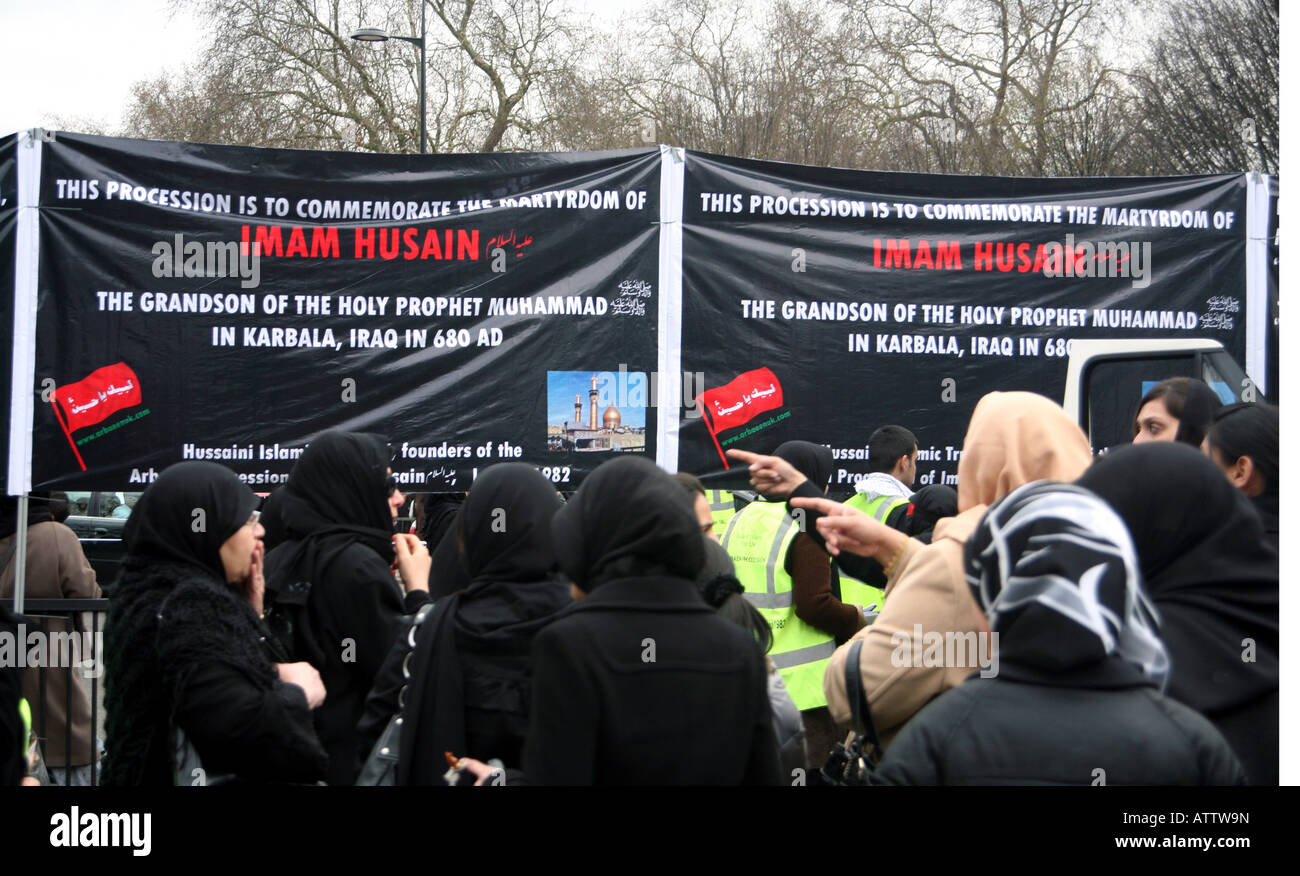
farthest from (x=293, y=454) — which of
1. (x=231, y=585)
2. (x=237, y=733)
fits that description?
(x=237, y=733)

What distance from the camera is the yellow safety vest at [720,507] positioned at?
560 cm

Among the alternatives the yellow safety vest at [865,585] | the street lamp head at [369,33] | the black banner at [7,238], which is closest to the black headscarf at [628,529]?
the yellow safety vest at [865,585]

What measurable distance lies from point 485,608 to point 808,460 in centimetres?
239

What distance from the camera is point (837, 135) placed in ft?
43.4

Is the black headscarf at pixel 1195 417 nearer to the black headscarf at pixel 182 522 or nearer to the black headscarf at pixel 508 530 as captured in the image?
the black headscarf at pixel 508 530

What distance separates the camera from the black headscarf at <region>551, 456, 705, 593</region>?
7.47 ft

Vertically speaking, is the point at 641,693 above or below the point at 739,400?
below

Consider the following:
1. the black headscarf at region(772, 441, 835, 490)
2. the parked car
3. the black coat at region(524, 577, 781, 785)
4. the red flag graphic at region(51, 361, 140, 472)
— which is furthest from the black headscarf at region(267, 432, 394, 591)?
the parked car

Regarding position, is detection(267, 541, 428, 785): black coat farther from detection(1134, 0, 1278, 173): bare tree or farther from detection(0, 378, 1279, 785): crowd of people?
detection(1134, 0, 1278, 173): bare tree

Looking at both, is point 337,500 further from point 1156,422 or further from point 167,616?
point 1156,422

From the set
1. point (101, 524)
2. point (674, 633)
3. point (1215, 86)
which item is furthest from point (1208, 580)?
point (101, 524)

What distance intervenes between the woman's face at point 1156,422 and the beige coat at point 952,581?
1.26 m

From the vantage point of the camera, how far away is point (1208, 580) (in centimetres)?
242
